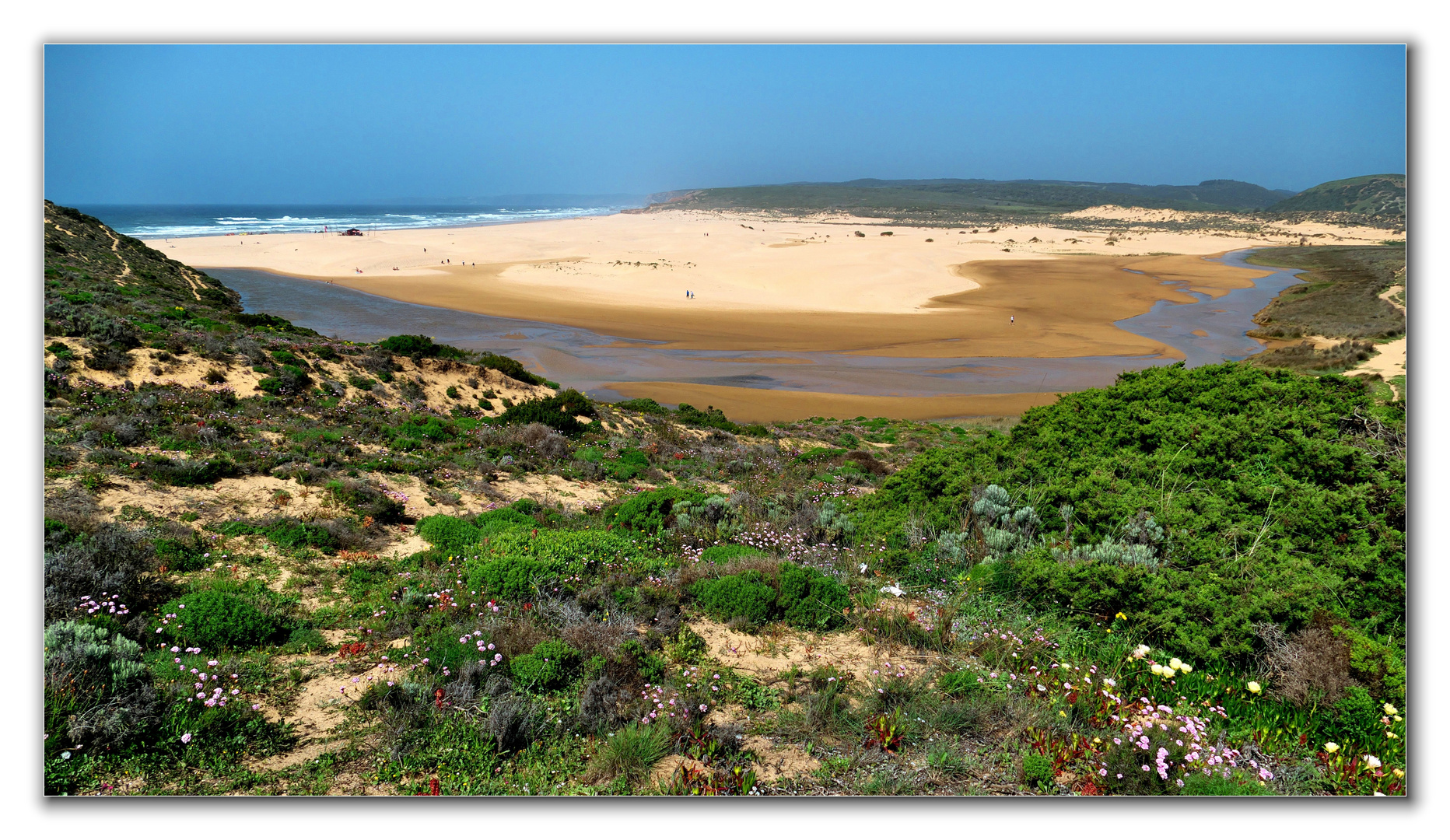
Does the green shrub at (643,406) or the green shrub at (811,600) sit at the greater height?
the green shrub at (643,406)

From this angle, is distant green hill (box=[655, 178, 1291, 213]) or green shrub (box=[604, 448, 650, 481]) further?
distant green hill (box=[655, 178, 1291, 213])

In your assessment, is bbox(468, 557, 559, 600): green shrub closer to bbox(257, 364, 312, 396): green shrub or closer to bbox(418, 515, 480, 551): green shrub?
bbox(418, 515, 480, 551): green shrub

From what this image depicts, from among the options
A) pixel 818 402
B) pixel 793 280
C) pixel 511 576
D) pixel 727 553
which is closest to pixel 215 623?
pixel 511 576

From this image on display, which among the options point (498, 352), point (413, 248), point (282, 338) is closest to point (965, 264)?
point (498, 352)

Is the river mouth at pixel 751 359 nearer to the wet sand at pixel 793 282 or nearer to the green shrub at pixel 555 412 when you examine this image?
the wet sand at pixel 793 282

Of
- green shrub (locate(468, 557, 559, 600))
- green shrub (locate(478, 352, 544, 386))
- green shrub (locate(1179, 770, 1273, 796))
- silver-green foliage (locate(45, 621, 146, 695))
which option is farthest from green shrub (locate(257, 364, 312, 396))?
green shrub (locate(1179, 770, 1273, 796))

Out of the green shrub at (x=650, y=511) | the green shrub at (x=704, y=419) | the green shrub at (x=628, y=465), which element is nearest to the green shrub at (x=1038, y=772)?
the green shrub at (x=650, y=511)
